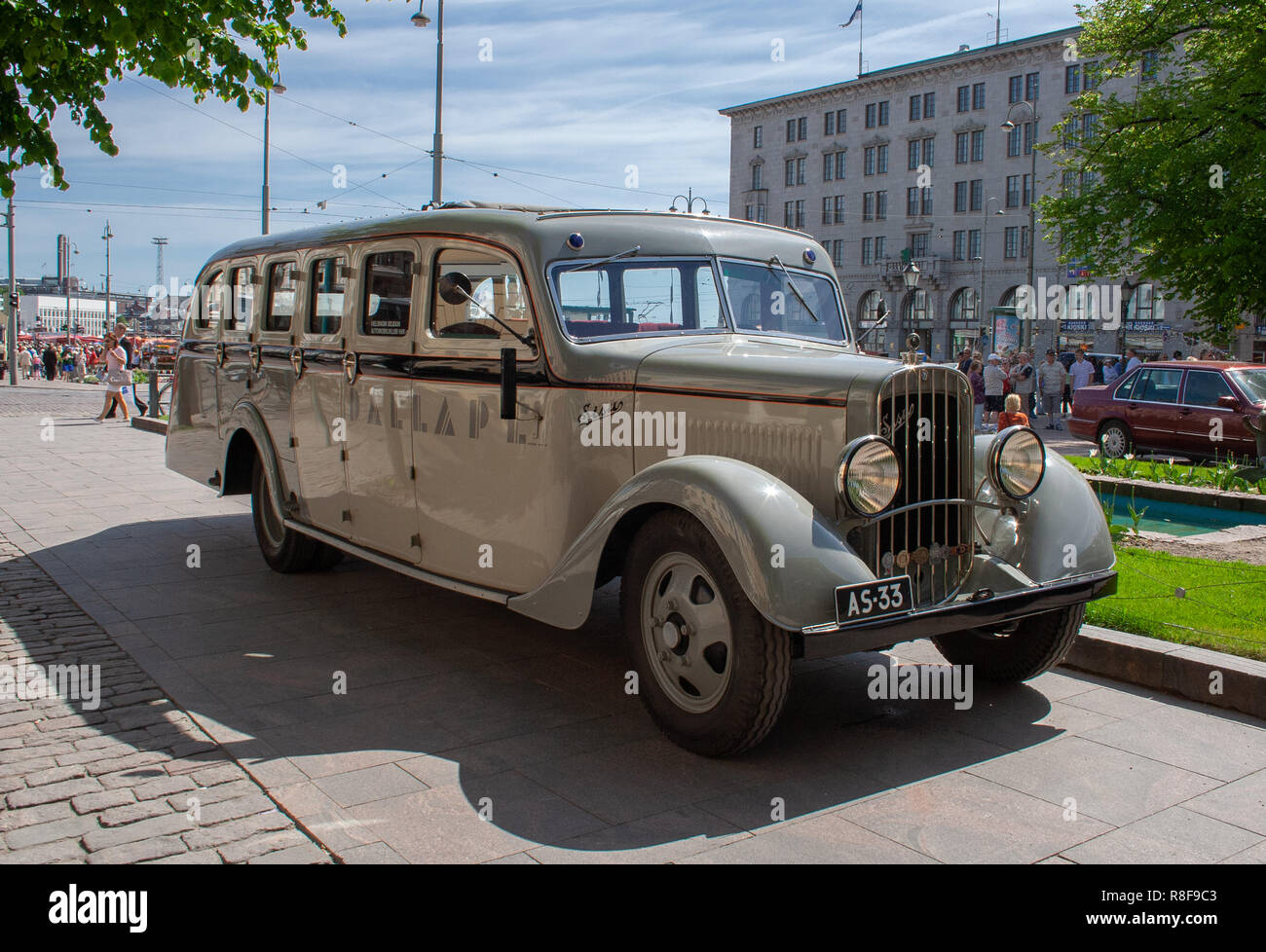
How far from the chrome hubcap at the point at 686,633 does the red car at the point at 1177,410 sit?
41.1 ft

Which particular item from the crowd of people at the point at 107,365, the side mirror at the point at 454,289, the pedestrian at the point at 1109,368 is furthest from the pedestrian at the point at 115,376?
the pedestrian at the point at 1109,368

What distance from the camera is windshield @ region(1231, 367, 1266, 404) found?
15273 millimetres

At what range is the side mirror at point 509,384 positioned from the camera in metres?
5.37

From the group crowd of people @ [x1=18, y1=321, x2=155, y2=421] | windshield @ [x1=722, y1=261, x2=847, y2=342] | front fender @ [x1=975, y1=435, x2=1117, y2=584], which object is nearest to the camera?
front fender @ [x1=975, y1=435, x2=1117, y2=584]

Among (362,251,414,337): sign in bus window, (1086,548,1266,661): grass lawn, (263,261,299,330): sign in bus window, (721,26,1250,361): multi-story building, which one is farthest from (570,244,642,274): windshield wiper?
(721,26,1250,361): multi-story building

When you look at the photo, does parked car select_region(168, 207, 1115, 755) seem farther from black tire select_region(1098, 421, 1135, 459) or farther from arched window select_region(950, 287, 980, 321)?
arched window select_region(950, 287, 980, 321)

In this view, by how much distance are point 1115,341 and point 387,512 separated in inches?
2315

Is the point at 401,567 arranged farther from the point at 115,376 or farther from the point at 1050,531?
the point at 115,376

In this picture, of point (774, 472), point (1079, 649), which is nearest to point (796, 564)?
point (774, 472)

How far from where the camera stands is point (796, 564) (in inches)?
161

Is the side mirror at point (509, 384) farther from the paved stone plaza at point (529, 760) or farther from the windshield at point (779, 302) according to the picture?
the paved stone plaza at point (529, 760)

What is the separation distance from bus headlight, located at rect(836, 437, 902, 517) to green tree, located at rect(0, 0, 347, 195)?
565cm

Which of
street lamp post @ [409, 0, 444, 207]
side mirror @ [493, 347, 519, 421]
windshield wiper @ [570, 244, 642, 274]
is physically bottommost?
side mirror @ [493, 347, 519, 421]

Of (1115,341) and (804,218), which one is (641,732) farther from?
(804,218)
